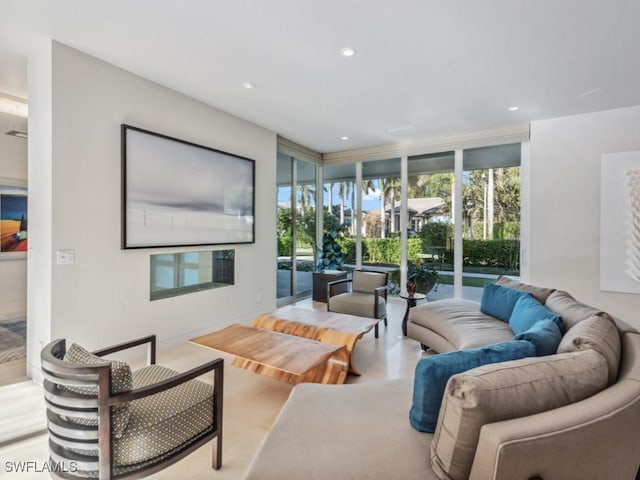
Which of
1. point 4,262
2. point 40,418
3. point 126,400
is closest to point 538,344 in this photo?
point 126,400

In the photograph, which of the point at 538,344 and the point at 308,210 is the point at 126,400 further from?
the point at 308,210

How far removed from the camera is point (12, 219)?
15.1ft

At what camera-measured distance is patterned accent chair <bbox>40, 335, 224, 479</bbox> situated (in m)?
1.32

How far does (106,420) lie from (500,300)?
3.18m

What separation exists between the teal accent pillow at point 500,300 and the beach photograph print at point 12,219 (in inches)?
244

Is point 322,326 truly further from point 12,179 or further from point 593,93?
point 12,179

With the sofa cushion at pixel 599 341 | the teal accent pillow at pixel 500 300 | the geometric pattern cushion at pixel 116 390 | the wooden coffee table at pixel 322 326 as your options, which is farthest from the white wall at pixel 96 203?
the sofa cushion at pixel 599 341

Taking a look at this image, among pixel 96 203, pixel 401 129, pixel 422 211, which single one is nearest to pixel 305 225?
pixel 422 211

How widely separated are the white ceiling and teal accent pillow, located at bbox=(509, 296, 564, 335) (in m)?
2.06

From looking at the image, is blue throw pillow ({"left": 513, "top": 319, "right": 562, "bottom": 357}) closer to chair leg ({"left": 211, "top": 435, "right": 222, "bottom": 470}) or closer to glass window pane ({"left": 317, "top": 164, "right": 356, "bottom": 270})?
chair leg ({"left": 211, "top": 435, "right": 222, "bottom": 470})

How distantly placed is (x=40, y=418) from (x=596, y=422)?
3.16 m

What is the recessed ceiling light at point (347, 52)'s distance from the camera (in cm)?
264

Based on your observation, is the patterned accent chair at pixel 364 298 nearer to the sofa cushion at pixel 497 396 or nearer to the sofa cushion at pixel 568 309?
the sofa cushion at pixel 568 309

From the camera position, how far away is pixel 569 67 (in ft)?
9.52
